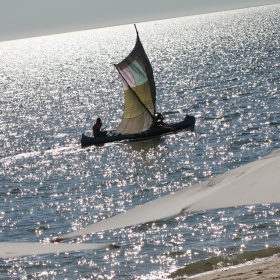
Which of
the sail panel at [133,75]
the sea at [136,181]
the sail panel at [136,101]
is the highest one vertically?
the sail panel at [133,75]

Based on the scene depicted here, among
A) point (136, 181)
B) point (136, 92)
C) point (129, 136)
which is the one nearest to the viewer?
point (136, 181)

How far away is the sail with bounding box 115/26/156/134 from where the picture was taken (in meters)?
40.4

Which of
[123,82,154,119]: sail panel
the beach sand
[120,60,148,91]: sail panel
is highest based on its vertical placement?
[120,60,148,91]: sail panel

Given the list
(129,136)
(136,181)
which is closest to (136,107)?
(129,136)

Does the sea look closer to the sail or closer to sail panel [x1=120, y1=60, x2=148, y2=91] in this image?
the sail

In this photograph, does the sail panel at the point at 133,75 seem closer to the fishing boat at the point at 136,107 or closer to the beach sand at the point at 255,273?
the fishing boat at the point at 136,107

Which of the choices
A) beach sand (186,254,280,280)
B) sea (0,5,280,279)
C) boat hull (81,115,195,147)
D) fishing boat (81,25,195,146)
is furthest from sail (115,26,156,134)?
beach sand (186,254,280,280)

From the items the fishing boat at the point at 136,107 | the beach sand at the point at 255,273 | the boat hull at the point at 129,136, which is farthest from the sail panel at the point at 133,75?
the beach sand at the point at 255,273

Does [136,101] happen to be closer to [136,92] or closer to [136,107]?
[136,107]

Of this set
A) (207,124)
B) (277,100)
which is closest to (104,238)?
(207,124)

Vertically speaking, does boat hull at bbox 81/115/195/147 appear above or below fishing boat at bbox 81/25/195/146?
below

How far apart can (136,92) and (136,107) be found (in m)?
1.23

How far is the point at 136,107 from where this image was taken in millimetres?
40625

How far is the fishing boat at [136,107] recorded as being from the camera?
40.2 m
